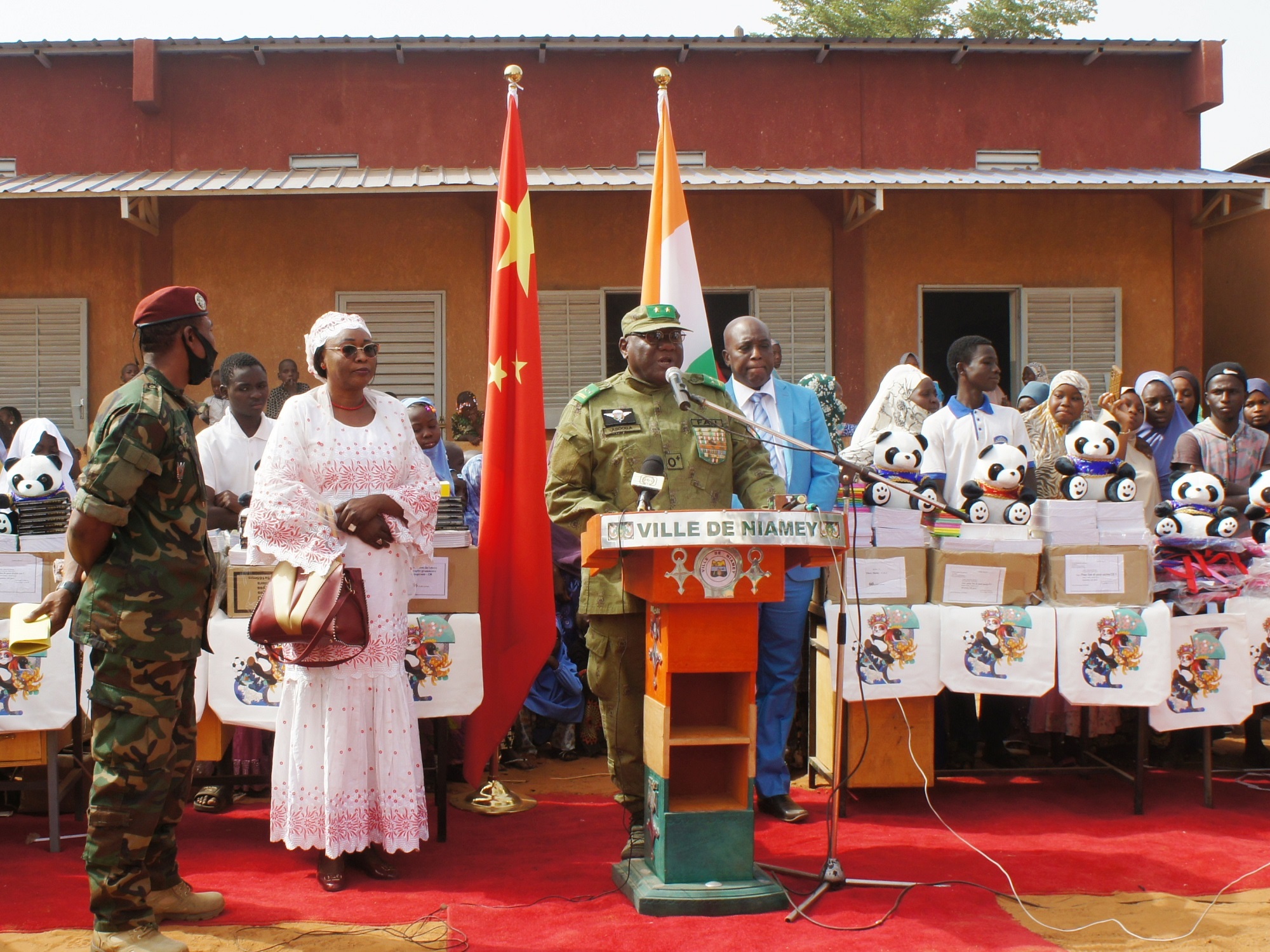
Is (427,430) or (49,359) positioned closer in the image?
(427,430)

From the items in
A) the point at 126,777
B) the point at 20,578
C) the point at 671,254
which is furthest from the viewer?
the point at 671,254

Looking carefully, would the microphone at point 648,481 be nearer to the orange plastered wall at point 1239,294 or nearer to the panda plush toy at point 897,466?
the panda plush toy at point 897,466

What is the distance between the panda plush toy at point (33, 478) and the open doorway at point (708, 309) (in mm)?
6679

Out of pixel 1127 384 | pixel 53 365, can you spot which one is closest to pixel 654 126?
pixel 1127 384

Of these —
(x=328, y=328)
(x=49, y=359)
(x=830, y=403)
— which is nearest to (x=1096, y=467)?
(x=830, y=403)

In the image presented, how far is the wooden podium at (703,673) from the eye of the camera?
3875 mm

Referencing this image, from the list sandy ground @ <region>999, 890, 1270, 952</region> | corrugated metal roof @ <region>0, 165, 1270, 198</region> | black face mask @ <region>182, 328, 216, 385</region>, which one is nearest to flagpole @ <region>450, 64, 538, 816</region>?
sandy ground @ <region>999, 890, 1270, 952</region>

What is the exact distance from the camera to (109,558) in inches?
139

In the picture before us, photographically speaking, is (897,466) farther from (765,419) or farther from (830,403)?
(830,403)

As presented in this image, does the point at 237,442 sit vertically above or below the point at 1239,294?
below

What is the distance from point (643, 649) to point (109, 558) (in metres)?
1.88

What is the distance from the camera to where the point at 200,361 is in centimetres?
380

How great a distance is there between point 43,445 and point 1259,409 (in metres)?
6.58

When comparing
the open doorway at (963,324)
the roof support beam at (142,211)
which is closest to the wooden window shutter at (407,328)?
the roof support beam at (142,211)
